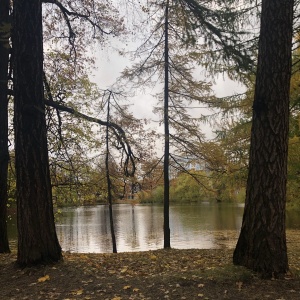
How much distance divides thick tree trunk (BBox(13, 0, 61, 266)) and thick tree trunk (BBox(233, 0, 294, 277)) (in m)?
3.00

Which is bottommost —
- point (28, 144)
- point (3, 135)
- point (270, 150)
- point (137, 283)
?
point (137, 283)

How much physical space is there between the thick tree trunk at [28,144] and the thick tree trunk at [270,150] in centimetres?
300

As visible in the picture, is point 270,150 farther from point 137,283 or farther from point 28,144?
point 28,144

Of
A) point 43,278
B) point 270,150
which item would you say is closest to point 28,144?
point 43,278

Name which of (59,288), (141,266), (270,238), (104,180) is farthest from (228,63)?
(104,180)

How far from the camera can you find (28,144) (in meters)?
4.95

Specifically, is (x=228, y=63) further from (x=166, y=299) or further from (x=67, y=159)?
(x=67, y=159)

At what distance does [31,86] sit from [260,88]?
10.8ft

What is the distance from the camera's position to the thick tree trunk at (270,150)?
172 inches

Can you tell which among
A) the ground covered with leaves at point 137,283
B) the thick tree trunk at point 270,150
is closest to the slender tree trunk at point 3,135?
the ground covered with leaves at point 137,283

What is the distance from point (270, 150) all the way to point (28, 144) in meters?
3.42

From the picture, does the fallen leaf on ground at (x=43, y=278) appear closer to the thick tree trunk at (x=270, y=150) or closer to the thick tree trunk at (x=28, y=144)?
the thick tree trunk at (x=28, y=144)

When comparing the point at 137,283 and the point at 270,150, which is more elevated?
the point at 270,150

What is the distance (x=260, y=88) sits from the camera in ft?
14.8
